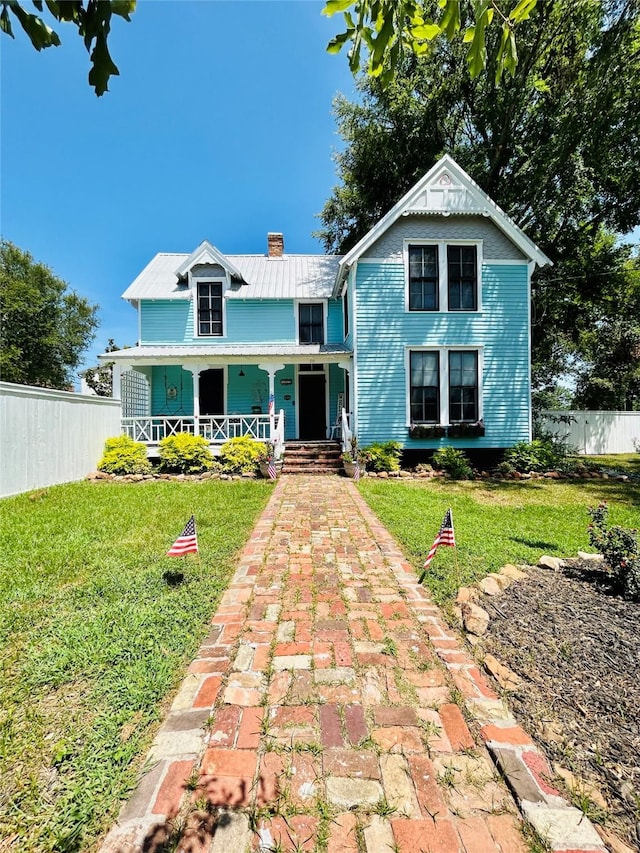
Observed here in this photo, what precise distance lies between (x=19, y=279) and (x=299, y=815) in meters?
38.4

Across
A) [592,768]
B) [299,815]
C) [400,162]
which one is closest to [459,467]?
[592,768]

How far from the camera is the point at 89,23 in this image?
1.34 metres

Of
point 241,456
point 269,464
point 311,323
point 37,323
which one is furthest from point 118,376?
point 37,323

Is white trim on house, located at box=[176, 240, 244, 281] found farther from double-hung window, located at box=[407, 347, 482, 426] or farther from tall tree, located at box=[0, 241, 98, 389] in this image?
tall tree, located at box=[0, 241, 98, 389]

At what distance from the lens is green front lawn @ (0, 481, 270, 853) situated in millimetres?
1671

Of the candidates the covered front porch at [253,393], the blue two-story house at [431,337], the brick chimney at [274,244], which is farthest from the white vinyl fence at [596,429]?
the brick chimney at [274,244]

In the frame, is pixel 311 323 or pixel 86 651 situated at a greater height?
pixel 311 323

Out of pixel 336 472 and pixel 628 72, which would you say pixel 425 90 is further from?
pixel 336 472

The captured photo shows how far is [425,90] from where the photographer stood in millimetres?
14438

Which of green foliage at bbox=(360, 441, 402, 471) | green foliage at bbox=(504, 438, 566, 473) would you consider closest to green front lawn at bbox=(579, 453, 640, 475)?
green foliage at bbox=(504, 438, 566, 473)

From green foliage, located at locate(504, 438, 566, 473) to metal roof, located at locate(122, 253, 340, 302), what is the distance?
8.37 m

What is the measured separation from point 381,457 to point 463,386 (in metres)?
3.52

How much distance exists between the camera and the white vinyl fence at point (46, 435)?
7.38 meters

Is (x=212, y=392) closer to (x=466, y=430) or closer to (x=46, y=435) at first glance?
(x=46, y=435)
